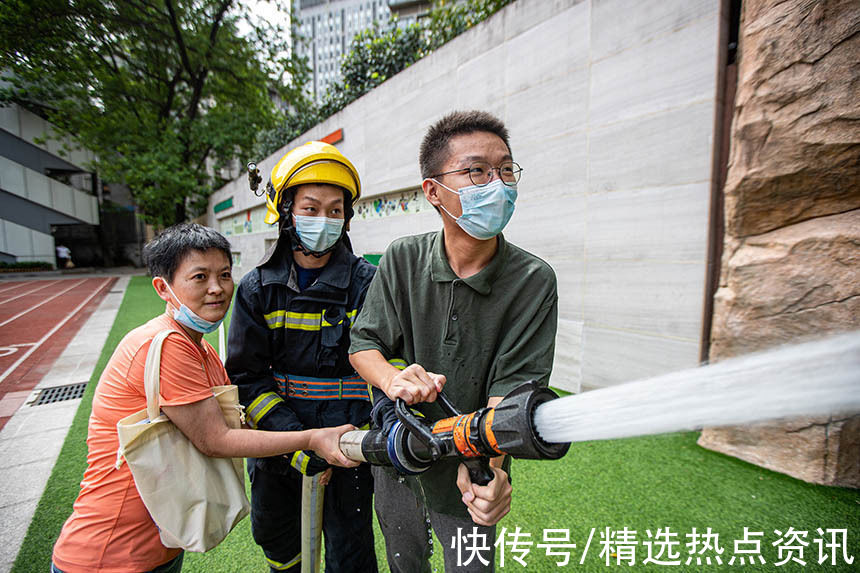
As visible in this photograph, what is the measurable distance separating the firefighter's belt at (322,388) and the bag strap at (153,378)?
22.9 inches

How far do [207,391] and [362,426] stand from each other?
71 cm

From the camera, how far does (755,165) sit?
127 inches

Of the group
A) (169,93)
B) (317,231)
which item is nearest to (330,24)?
(169,93)

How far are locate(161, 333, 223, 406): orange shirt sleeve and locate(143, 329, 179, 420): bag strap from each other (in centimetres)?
2

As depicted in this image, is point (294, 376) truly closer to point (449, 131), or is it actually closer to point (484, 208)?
point (484, 208)

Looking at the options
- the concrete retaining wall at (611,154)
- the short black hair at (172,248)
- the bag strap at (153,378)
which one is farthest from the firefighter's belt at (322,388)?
the concrete retaining wall at (611,154)

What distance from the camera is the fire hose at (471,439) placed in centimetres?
93

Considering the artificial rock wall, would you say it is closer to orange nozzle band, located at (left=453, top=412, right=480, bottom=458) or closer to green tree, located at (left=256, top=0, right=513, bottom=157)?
orange nozzle band, located at (left=453, top=412, right=480, bottom=458)

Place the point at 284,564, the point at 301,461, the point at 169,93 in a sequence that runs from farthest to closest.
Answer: the point at 169,93
the point at 284,564
the point at 301,461

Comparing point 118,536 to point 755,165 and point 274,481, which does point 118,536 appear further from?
point 755,165

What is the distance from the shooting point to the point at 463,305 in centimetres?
154

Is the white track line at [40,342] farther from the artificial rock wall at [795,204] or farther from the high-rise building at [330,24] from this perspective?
the high-rise building at [330,24]

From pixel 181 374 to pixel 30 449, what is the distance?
13.5 ft

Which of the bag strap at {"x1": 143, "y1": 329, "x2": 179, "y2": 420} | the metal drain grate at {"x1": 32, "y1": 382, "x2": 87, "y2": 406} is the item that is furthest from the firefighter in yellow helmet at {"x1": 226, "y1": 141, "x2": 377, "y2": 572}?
the metal drain grate at {"x1": 32, "y1": 382, "x2": 87, "y2": 406}
